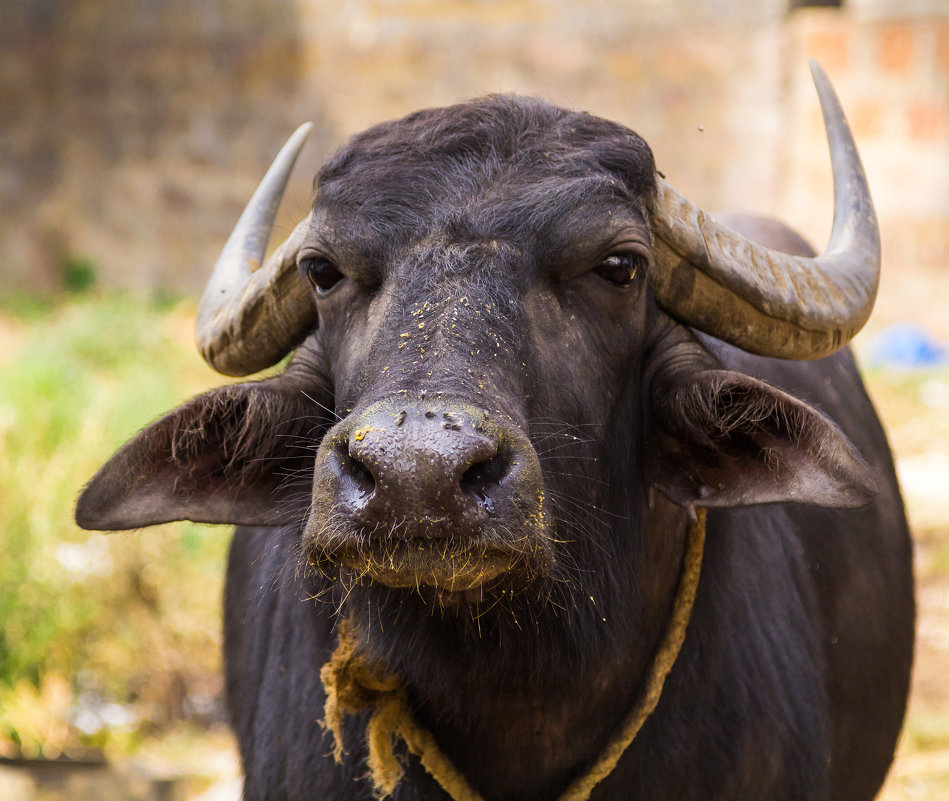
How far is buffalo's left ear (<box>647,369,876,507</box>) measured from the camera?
2344mm

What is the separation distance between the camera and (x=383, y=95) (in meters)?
12.8

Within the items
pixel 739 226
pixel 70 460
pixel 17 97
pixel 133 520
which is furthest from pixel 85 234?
pixel 133 520

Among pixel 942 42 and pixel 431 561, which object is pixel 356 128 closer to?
pixel 942 42

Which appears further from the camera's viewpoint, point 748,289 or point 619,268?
point 748,289

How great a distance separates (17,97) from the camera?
44.3 ft

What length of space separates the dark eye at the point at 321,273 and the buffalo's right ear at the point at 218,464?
0.26 metres

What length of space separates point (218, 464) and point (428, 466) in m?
1.02

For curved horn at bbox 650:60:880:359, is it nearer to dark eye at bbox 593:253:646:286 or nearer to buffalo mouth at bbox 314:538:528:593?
dark eye at bbox 593:253:646:286

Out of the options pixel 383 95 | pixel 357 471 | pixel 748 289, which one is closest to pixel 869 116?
pixel 383 95

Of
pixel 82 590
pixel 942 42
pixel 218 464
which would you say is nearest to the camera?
pixel 218 464

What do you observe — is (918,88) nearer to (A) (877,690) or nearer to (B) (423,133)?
(A) (877,690)

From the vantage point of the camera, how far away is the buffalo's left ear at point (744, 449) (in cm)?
234

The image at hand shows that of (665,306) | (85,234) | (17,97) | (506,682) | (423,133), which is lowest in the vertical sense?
(85,234)

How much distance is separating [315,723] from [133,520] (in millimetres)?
649
